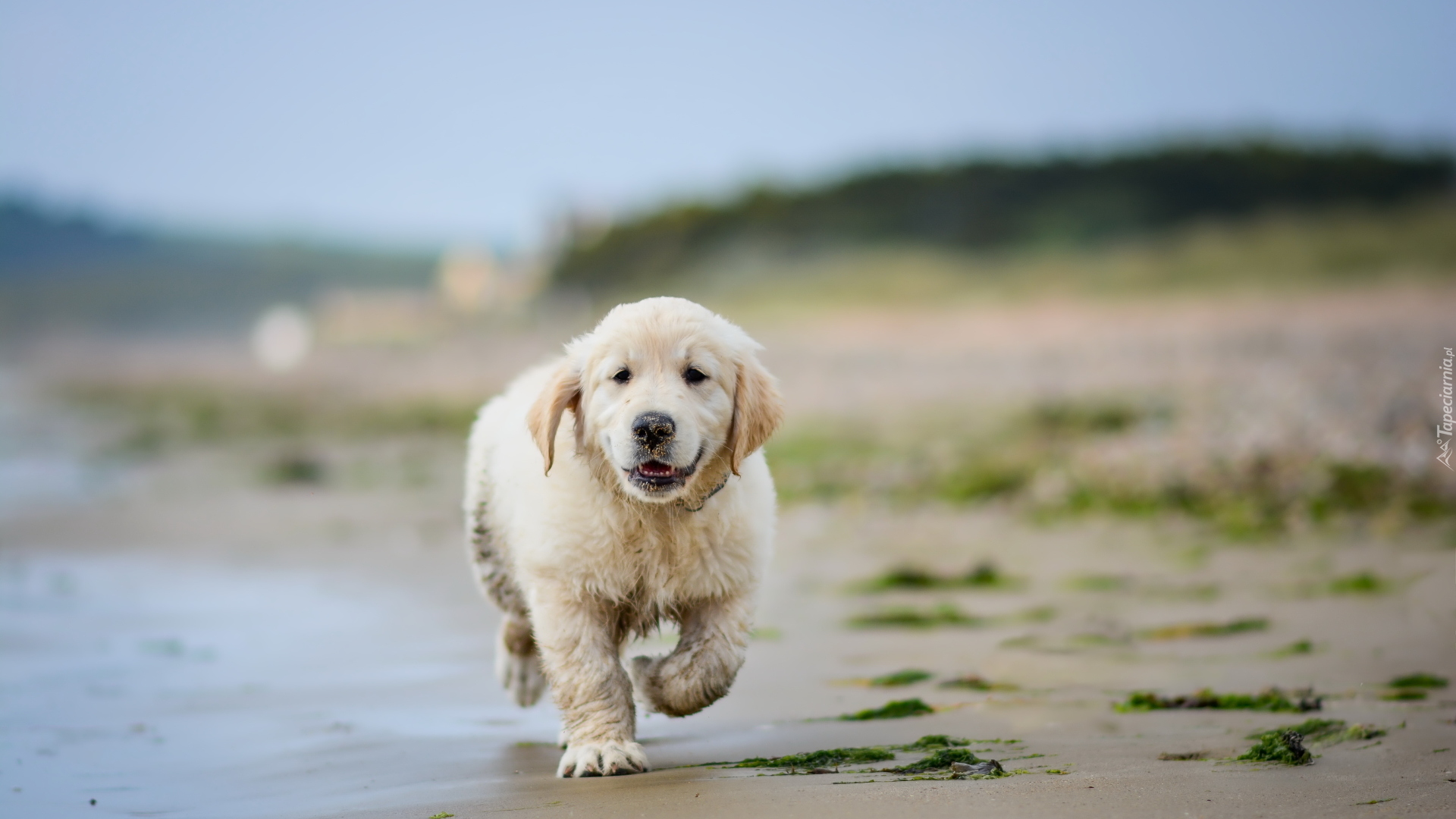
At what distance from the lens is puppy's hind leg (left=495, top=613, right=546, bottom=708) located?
602cm

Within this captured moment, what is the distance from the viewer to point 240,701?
6305 mm

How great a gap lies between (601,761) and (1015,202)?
21.7 meters

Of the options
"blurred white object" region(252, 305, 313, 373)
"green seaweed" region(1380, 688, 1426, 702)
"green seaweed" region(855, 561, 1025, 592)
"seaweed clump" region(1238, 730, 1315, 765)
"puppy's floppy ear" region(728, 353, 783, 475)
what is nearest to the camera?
"seaweed clump" region(1238, 730, 1315, 765)

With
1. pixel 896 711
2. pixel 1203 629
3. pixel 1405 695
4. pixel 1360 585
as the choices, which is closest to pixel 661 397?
pixel 896 711

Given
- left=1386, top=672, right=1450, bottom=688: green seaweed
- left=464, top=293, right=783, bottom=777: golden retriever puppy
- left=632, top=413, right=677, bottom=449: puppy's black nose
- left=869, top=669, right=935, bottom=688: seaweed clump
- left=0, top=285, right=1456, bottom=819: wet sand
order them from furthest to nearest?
left=869, top=669, right=935, bottom=688: seaweed clump < left=1386, top=672, right=1450, bottom=688: green seaweed < left=464, top=293, right=783, bottom=777: golden retriever puppy < left=632, top=413, right=677, bottom=449: puppy's black nose < left=0, top=285, right=1456, bottom=819: wet sand

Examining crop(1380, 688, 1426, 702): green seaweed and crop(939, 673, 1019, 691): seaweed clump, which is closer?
crop(1380, 688, 1426, 702): green seaweed

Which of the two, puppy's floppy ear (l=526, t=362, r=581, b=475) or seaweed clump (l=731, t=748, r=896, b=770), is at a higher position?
puppy's floppy ear (l=526, t=362, r=581, b=475)

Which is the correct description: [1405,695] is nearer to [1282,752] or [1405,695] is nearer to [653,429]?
[1282,752]

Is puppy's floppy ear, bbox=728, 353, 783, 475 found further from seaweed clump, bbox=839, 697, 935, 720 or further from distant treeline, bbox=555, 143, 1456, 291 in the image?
distant treeline, bbox=555, 143, 1456, 291

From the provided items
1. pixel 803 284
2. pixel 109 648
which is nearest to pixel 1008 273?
pixel 803 284

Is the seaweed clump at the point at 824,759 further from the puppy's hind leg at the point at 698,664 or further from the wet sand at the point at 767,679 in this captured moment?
the puppy's hind leg at the point at 698,664

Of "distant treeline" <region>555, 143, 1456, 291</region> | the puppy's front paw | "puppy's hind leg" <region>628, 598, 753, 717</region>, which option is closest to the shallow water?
the puppy's front paw

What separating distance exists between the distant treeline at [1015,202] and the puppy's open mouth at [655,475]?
19671 millimetres

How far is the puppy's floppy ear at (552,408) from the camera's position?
506 cm
